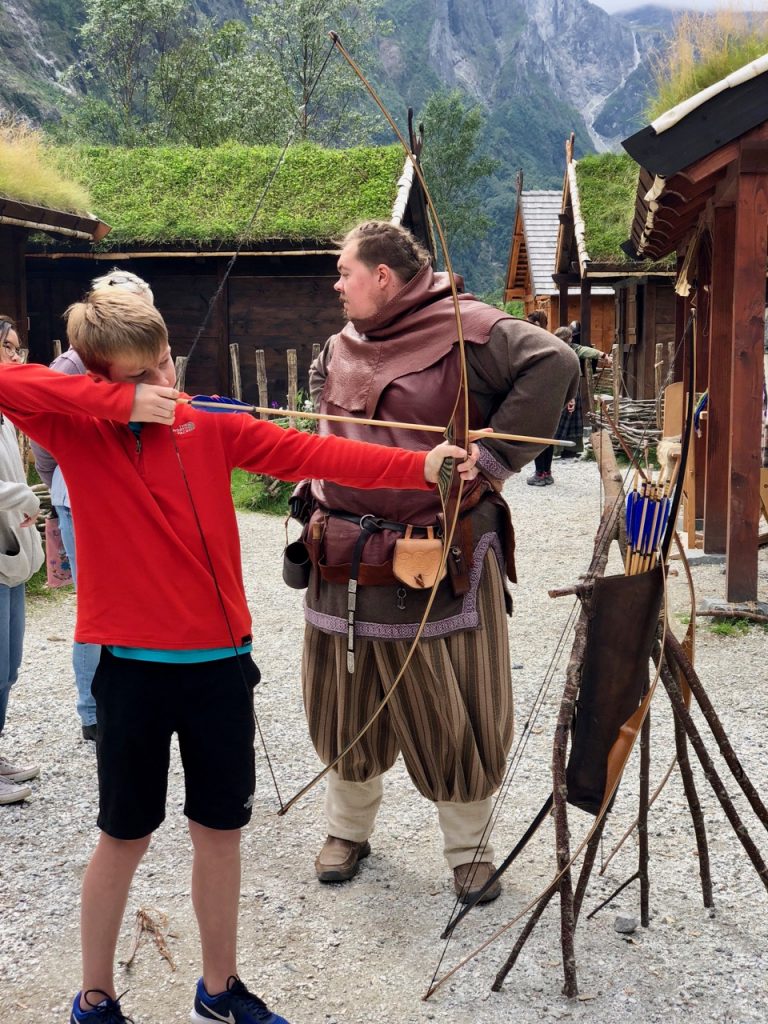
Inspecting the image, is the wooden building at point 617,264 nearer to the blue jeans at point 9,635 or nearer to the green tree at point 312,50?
the blue jeans at point 9,635

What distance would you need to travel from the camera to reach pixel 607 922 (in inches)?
108

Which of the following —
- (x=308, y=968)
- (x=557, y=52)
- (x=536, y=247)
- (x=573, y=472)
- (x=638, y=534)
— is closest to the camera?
(x=638, y=534)

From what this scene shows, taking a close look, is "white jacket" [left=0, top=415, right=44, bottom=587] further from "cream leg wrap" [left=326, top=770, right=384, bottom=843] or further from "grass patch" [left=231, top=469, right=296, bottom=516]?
"grass patch" [left=231, top=469, right=296, bottom=516]

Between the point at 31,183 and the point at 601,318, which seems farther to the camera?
the point at 601,318

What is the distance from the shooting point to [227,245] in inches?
486

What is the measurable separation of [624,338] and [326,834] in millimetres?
16968

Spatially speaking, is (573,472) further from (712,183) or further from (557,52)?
(557,52)

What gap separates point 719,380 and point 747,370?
1297mm

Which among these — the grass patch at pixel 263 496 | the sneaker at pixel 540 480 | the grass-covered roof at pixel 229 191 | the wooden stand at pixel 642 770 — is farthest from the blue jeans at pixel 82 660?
the grass-covered roof at pixel 229 191

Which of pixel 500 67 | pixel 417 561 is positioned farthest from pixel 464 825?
pixel 500 67

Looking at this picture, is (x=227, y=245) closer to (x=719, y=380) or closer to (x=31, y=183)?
(x=31, y=183)

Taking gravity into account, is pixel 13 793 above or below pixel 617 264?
below

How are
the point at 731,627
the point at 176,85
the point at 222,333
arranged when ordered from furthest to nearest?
1. the point at 176,85
2. the point at 222,333
3. the point at 731,627

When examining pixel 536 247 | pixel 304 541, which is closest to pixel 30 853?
pixel 304 541
